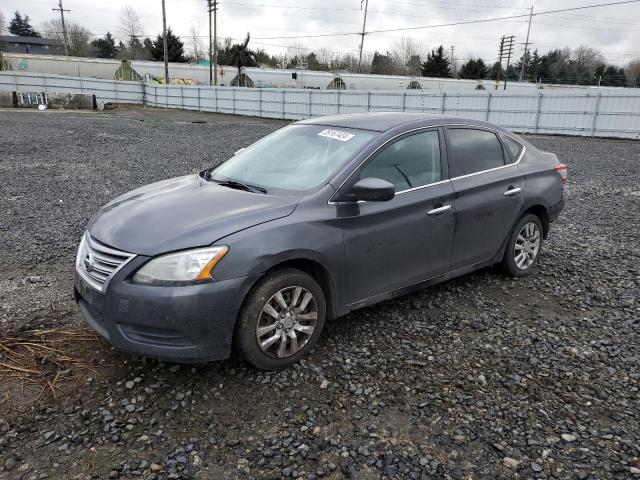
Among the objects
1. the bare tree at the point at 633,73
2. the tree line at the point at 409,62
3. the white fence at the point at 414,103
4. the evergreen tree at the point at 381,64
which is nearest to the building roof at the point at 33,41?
the tree line at the point at 409,62

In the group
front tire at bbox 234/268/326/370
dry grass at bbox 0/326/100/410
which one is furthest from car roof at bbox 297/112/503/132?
dry grass at bbox 0/326/100/410

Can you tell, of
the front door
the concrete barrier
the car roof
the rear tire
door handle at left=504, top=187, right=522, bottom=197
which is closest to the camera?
the front door

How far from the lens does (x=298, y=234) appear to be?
328 centimetres

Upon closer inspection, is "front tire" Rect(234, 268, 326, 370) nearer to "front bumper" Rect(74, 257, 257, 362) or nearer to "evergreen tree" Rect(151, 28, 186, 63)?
"front bumper" Rect(74, 257, 257, 362)

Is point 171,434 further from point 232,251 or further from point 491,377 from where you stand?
point 491,377

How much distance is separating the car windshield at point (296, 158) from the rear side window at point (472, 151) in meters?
0.86

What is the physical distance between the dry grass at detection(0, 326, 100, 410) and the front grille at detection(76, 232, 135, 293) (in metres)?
0.64

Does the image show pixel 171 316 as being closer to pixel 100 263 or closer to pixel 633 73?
pixel 100 263

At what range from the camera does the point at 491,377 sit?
3404mm

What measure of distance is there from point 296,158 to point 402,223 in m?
1.03

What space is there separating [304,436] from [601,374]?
7.05ft

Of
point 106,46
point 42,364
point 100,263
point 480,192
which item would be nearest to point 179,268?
point 100,263

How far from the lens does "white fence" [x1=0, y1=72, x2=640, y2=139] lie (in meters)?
21.7

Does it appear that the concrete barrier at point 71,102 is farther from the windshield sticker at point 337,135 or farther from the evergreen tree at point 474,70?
the evergreen tree at point 474,70
